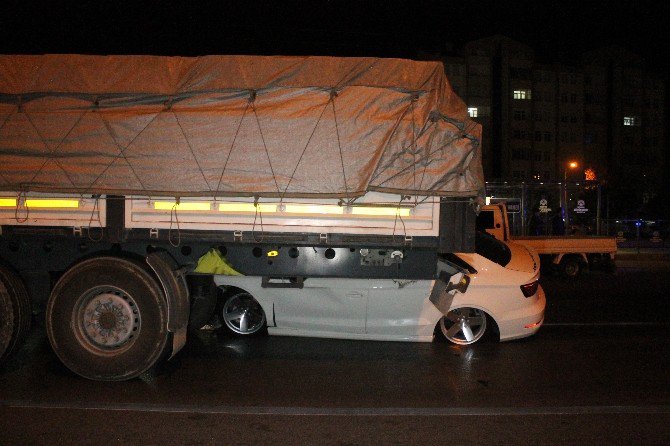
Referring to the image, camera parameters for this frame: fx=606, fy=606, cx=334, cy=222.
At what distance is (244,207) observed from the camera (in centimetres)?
586

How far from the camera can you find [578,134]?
196ft

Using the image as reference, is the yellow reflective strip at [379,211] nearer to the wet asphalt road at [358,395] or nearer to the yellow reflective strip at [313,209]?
the yellow reflective strip at [313,209]

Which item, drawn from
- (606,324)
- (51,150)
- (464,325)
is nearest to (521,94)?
(606,324)

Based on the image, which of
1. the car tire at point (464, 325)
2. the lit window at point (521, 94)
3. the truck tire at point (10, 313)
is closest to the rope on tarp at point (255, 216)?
the truck tire at point (10, 313)

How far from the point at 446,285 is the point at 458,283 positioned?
0.14 meters

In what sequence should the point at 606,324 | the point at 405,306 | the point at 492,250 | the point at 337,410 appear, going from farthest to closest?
1. the point at 606,324
2. the point at 492,250
3. the point at 405,306
4. the point at 337,410

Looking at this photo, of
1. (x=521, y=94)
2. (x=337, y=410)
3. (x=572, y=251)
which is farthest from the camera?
(x=521, y=94)

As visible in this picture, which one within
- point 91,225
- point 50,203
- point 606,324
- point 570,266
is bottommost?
point 606,324

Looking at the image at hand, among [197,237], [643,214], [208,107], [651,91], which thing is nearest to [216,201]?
[197,237]

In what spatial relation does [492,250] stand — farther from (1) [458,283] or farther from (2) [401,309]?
(2) [401,309]

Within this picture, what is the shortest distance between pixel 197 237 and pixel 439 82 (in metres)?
2.78

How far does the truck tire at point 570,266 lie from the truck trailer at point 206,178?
10.5m

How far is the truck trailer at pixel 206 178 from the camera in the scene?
569cm

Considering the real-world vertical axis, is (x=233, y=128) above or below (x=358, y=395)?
above
